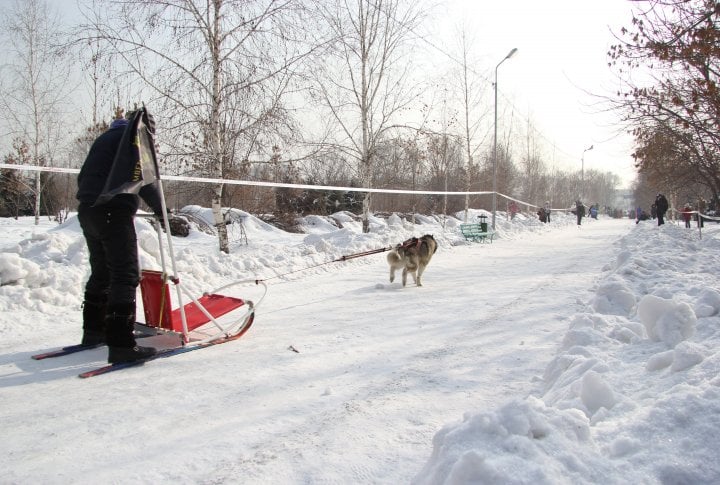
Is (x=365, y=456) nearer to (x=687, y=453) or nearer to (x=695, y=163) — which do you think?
(x=687, y=453)

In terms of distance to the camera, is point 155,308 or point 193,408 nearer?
point 193,408

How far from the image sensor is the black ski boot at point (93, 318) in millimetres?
4012

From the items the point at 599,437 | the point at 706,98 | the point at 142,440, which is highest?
the point at 706,98

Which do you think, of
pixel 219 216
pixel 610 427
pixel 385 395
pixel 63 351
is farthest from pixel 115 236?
pixel 219 216

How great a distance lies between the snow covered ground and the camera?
1.80 m

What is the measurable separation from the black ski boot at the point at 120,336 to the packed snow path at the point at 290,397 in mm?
131

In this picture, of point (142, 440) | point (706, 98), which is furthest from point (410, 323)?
point (706, 98)

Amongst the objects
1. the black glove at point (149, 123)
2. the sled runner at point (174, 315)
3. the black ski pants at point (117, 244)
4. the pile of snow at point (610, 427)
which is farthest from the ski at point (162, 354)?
the pile of snow at point (610, 427)

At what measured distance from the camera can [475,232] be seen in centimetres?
1606

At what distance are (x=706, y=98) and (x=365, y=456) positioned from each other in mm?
8439

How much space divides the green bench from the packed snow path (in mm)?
10001

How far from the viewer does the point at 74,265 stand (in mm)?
6352

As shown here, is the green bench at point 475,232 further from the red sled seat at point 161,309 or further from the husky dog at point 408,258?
the red sled seat at point 161,309

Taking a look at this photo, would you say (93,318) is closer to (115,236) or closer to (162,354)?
(162,354)
